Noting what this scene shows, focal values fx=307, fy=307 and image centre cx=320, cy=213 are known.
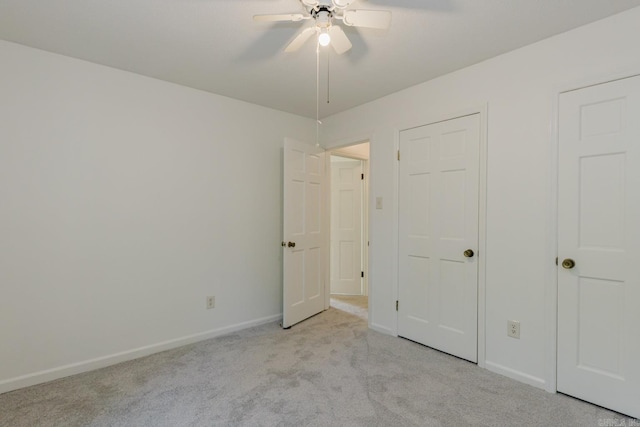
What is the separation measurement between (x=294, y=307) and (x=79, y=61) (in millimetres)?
2896

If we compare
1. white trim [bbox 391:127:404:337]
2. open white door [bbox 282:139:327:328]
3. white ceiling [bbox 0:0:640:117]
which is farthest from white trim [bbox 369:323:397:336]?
white ceiling [bbox 0:0:640:117]

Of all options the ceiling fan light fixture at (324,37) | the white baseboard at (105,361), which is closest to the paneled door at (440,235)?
the ceiling fan light fixture at (324,37)

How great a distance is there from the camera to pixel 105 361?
2482mm

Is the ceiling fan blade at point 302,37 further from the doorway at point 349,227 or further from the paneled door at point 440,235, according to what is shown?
the doorway at point 349,227

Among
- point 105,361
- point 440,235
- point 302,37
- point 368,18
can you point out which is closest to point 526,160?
point 440,235

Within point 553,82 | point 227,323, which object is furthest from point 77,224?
point 553,82

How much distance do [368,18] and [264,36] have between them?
0.84 m

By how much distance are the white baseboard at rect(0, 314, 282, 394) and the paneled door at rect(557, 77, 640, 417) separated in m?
2.83

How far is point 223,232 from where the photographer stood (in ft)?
10.4

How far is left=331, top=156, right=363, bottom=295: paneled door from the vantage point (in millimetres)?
4734

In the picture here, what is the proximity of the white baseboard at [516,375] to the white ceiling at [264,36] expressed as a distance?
7.77ft

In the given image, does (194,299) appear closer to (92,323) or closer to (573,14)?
(92,323)

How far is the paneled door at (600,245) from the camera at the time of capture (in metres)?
1.82

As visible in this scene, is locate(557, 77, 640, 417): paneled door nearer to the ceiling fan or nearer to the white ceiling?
the white ceiling
